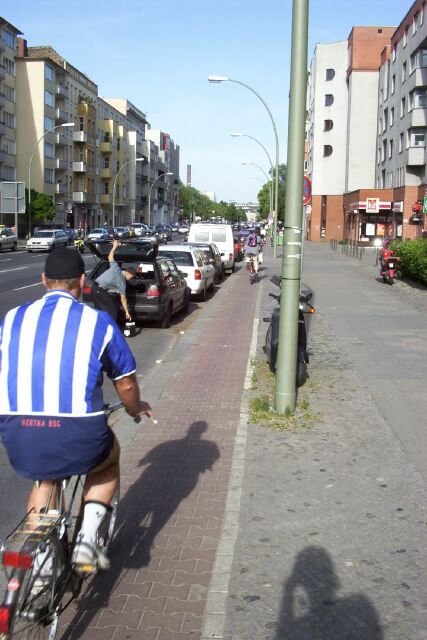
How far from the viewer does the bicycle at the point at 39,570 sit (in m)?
2.65

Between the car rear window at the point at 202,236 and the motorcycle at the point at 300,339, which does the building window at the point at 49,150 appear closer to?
the car rear window at the point at 202,236

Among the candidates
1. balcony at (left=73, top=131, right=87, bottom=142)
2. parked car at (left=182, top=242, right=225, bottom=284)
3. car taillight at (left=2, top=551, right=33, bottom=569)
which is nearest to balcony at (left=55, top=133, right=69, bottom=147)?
balcony at (left=73, top=131, right=87, bottom=142)

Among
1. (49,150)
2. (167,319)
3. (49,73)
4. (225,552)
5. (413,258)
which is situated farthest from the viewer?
(49,150)

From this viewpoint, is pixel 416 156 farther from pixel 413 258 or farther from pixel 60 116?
pixel 60 116

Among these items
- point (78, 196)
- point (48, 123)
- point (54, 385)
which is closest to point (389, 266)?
point (54, 385)

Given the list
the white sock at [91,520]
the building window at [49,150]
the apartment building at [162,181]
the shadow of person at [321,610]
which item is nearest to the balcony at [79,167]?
the building window at [49,150]

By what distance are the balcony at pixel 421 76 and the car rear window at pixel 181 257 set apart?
116ft

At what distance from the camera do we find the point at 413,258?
72.2ft

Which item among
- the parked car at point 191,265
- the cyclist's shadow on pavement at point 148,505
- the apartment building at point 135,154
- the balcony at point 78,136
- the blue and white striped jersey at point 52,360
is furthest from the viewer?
the apartment building at point 135,154

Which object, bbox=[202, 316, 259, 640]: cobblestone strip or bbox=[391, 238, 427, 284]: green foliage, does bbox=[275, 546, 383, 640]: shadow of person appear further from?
Answer: bbox=[391, 238, 427, 284]: green foliage

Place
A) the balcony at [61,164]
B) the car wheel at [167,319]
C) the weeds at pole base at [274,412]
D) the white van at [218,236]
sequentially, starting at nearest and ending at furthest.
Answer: the weeds at pole base at [274,412] → the car wheel at [167,319] → the white van at [218,236] → the balcony at [61,164]

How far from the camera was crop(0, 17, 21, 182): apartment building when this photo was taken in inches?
2458

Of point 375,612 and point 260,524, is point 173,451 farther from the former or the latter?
point 375,612

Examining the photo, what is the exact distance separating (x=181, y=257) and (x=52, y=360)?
1663 centimetres
